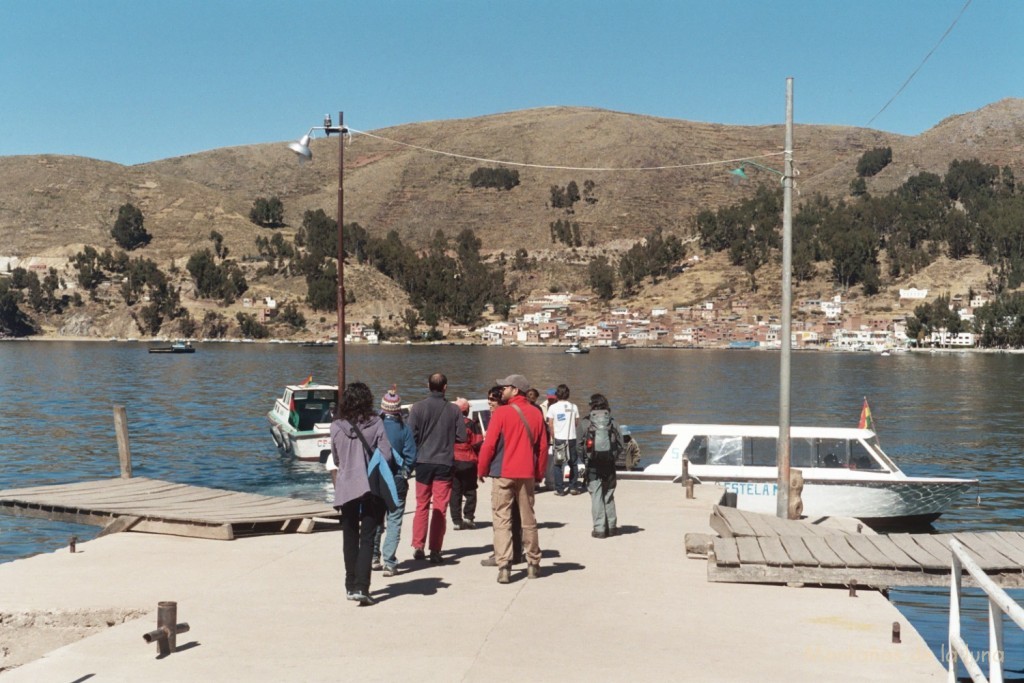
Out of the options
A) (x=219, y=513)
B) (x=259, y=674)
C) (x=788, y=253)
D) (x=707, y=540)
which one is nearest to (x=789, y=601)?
(x=707, y=540)

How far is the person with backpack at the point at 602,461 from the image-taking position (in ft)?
49.3

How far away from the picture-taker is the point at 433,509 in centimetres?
1362

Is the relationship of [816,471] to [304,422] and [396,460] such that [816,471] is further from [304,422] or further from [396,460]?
[304,422]

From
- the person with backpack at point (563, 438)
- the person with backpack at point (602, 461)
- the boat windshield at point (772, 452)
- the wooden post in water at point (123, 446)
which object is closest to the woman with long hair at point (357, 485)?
the person with backpack at point (602, 461)

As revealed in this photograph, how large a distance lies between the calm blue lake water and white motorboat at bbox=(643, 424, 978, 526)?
4428 millimetres

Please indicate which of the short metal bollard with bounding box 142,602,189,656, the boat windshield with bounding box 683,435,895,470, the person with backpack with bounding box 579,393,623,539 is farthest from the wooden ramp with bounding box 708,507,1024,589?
the boat windshield with bounding box 683,435,895,470

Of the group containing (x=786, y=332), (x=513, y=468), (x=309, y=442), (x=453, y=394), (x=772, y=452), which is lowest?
(x=453, y=394)

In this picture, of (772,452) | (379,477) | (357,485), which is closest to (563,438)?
(772,452)

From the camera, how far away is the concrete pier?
914 centimetres

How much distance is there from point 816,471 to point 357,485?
47.8 ft

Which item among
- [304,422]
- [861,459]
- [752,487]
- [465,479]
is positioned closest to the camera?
[465,479]

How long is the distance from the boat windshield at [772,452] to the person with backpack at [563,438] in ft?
13.3

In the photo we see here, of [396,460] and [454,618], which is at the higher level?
[396,460]

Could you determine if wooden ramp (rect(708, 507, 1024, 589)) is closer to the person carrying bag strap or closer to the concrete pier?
the concrete pier
